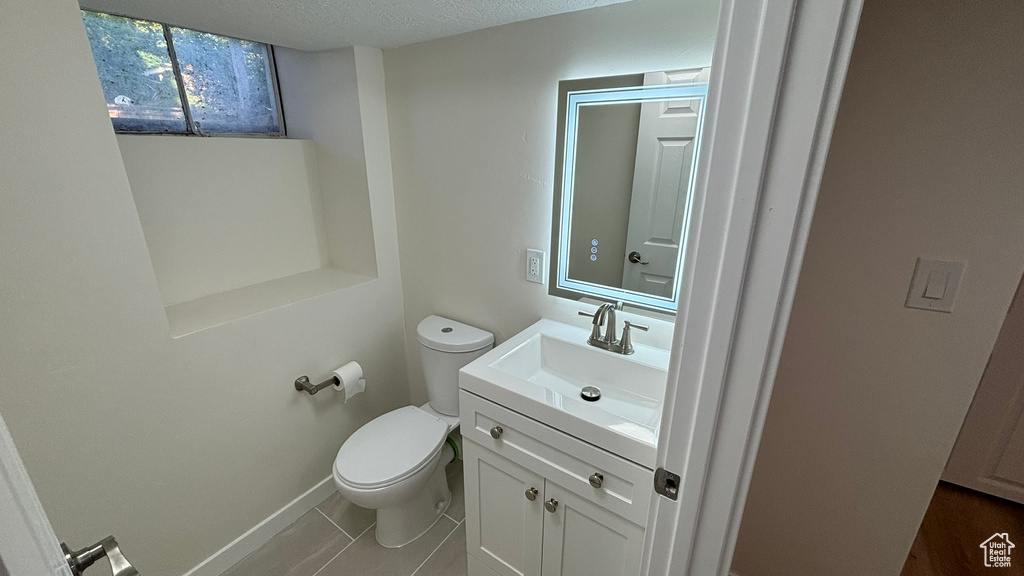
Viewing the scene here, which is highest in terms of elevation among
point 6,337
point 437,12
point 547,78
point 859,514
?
point 437,12

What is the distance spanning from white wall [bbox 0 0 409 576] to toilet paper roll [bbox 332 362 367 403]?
0.25 ft

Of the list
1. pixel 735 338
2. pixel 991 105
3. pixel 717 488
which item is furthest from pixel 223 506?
pixel 991 105

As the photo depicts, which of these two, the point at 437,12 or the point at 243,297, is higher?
the point at 437,12

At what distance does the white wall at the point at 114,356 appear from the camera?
3.24ft

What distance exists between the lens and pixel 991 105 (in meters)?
0.83

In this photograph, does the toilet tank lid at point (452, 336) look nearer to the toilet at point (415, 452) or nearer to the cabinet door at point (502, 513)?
the toilet at point (415, 452)

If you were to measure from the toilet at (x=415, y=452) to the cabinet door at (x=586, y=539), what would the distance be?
1.78 feet

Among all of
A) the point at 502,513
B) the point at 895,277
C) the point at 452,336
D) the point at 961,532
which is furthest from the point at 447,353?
the point at 961,532

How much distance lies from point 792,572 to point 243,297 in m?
2.18

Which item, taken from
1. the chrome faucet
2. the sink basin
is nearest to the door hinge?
the sink basin

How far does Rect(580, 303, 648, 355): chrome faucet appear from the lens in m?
1.31

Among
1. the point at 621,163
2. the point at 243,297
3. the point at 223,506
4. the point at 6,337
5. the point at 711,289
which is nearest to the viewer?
the point at 711,289

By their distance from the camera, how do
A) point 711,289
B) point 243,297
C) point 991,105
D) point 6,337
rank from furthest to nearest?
point 243,297 < point 6,337 < point 991,105 < point 711,289

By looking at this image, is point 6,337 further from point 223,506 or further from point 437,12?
point 437,12
